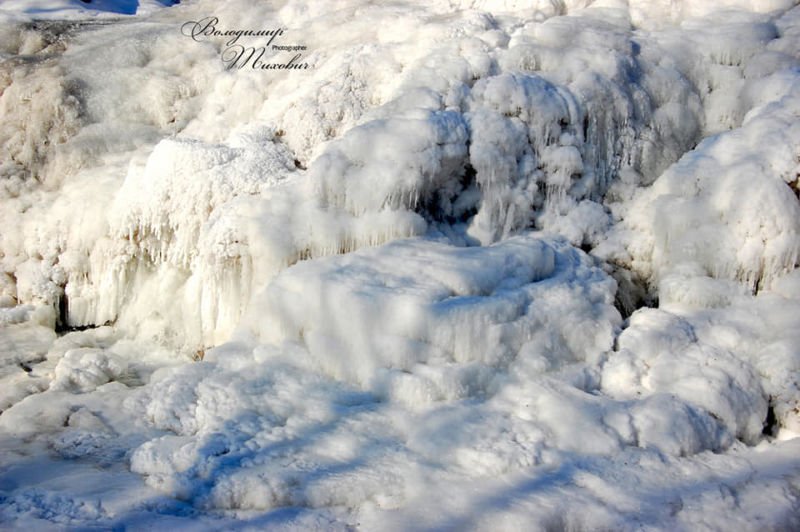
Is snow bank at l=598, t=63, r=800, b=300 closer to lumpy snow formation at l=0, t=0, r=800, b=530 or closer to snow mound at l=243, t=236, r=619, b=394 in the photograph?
lumpy snow formation at l=0, t=0, r=800, b=530

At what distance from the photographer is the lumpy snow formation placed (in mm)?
4398

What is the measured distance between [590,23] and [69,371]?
5935 millimetres

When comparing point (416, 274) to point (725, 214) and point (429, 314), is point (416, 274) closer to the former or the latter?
point (429, 314)

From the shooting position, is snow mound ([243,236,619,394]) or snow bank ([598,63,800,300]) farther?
snow bank ([598,63,800,300])

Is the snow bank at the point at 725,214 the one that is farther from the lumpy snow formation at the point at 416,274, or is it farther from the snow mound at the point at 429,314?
the snow mound at the point at 429,314

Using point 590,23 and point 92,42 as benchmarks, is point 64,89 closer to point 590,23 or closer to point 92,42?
point 92,42

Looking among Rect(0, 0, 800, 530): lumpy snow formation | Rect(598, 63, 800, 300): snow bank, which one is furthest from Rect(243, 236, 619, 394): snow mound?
Rect(598, 63, 800, 300): snow bank

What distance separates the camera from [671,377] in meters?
5.25

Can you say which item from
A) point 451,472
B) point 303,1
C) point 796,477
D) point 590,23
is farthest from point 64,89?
point 796,477

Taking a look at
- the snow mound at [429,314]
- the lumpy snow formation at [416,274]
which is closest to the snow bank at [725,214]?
the lumpy snow formation at [416,274]

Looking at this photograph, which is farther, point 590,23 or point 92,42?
point 92,42

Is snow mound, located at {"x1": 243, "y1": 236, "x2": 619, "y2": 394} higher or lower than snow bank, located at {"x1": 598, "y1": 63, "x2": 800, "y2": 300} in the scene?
lower

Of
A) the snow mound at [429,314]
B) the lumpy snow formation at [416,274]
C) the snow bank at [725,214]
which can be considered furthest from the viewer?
the snow bank at [725,214]

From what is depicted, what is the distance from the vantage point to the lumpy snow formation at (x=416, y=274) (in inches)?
173
